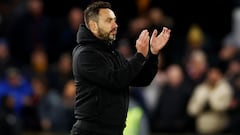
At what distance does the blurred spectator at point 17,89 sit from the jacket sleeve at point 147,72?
22.2 feet

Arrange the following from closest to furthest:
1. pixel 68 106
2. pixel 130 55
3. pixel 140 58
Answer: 1. pixel 140 58
2. pixel 68 106
3. pixel 130 55

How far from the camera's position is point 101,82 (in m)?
7.45

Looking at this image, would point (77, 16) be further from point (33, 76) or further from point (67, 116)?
point (67, 116)

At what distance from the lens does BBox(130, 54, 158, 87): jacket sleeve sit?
7805 millimetres

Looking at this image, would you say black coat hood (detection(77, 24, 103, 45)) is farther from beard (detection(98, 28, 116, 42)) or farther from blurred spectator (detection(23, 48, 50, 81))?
blurred spectator (detection(23, 48, 50, 81))

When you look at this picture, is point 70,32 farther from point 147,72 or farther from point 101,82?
point 101,82

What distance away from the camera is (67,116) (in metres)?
13.9

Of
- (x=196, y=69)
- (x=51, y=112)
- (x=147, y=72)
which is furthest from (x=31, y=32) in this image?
(x=147, y=72)

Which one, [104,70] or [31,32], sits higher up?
[104,70]

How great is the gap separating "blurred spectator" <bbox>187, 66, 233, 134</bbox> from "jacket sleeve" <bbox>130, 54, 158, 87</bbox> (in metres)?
5.59

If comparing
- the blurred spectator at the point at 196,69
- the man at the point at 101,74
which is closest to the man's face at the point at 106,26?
the man at the point at 101,74

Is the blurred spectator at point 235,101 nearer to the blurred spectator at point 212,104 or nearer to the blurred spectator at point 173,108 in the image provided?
the blurred spectator at point 212,104

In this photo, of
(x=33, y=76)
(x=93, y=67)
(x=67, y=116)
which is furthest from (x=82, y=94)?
(x=33, y=76)

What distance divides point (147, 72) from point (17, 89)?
7.05 meters
